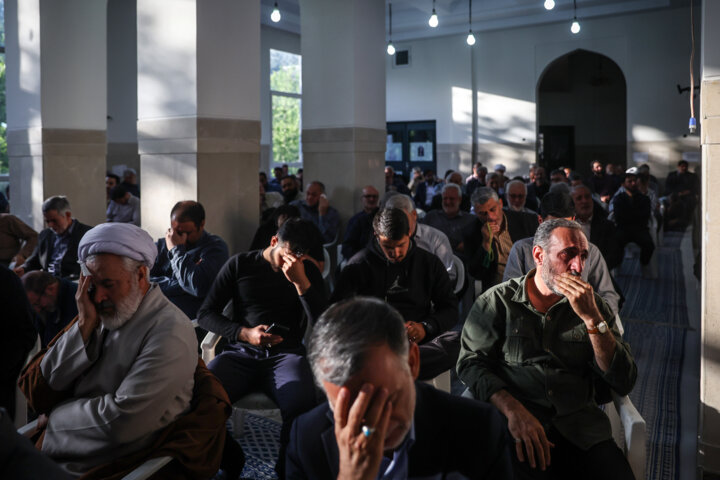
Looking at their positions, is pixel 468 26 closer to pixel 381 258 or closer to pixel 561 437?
pixel 381 258

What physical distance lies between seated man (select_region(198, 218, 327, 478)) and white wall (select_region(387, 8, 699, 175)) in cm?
1286

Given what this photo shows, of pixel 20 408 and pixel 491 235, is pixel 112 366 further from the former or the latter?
pixel 491 235

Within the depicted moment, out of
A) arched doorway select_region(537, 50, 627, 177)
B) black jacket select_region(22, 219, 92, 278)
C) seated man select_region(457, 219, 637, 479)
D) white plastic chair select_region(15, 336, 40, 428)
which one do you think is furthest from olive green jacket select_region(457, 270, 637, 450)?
arched doorway select_region(537, 50, 627, 177)

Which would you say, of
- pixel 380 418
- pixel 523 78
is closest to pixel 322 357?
pixel 380 418

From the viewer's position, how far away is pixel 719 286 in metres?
3.06

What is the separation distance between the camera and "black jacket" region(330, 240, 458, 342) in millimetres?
3539

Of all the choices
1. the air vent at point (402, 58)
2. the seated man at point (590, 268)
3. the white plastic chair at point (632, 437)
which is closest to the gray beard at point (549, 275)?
the white plastic chair at point (632, 437)

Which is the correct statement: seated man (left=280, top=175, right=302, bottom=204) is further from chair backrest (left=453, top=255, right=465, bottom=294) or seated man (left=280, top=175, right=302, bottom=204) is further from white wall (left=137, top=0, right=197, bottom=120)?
chair backrest (left=453, top=255, right=465, bottom=294)

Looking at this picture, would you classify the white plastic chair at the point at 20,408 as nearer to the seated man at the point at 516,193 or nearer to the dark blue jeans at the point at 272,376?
the dark blue jeans at the point at 272,376

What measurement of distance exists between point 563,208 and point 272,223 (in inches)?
91.6

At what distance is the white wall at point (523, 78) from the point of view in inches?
547

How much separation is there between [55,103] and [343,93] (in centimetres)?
311

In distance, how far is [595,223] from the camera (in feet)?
17.4

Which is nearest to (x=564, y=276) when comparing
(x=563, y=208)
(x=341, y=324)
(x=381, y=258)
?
(x=341, y=324)
